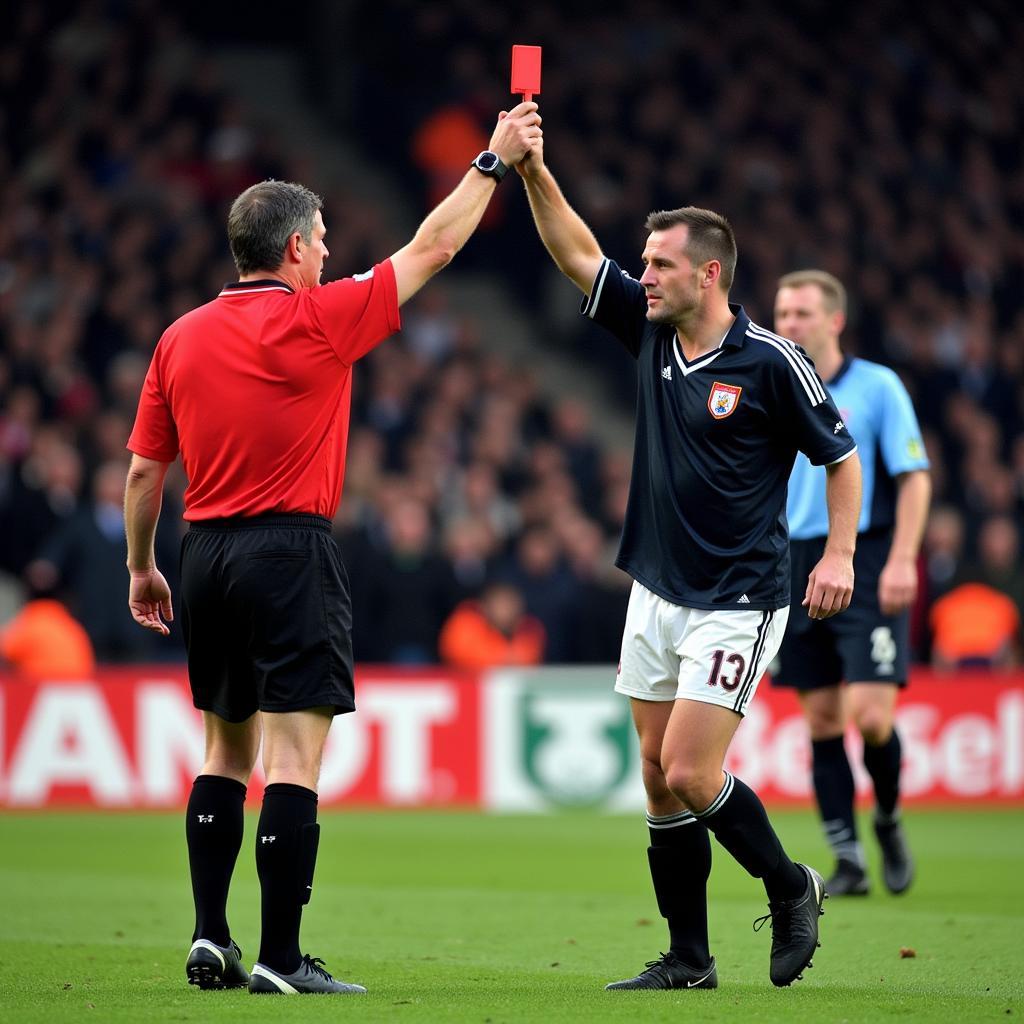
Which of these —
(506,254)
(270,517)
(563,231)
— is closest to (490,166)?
(563,231)

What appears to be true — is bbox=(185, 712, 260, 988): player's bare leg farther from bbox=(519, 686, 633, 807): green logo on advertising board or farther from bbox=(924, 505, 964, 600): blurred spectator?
bbox=(924, 505, 964, 600): blurred spectator

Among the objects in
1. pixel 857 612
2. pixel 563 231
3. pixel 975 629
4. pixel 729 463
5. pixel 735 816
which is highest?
pixel 563 231

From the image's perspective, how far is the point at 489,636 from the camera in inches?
597

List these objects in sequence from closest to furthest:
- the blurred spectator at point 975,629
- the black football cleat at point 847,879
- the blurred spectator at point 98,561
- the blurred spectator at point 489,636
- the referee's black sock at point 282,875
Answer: the referee's black sock at point 282,875 → the black football cleat at point 847,879 → the blurred spectator at point 98,561 → the blurred spectator at point 975,629 → the blurred spectator at point 489,636

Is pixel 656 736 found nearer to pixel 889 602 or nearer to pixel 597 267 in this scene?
pixel 597 267

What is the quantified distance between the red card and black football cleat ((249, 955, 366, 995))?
2850 mm

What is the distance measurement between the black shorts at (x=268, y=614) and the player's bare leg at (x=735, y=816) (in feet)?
3.26

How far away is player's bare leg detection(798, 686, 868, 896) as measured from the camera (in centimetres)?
827

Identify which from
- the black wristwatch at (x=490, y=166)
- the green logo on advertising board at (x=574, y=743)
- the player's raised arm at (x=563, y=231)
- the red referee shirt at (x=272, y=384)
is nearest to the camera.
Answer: the red referee shirt at (x=272, y=384)

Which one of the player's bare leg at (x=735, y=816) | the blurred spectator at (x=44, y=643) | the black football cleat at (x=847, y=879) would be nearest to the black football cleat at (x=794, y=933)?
the player's bare leg at (x=735, y=816)

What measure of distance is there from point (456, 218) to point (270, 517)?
1.06 m

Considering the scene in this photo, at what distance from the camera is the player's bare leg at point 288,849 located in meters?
5.37

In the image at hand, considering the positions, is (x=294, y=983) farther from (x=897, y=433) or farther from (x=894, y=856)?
(x=897, y=433)

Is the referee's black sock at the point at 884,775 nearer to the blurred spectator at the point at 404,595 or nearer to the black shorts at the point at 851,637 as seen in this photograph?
the black shorts at the point at 851,637
